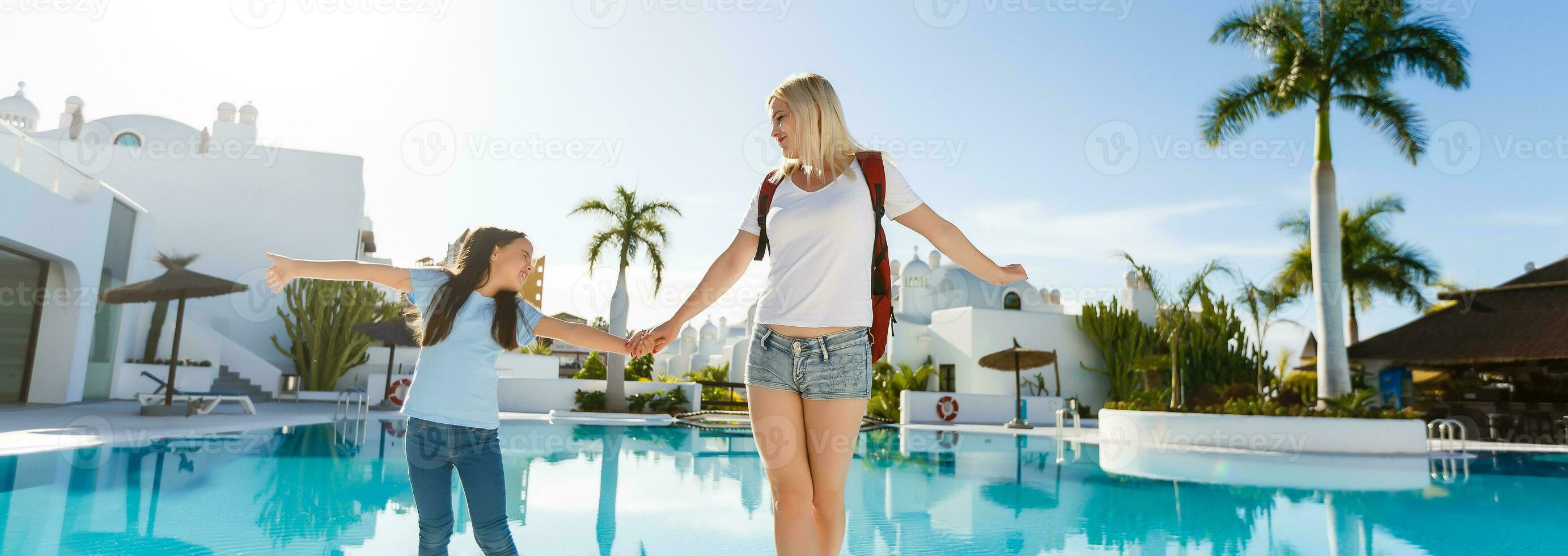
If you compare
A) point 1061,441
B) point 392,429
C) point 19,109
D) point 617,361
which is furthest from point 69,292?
point 19,109

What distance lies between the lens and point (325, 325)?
23.0 meters

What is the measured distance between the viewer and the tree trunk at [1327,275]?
1446cm

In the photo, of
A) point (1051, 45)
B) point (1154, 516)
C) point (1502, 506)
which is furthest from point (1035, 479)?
point (1051, 45)

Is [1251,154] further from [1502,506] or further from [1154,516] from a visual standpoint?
[1154,516]

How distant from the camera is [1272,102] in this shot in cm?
1540

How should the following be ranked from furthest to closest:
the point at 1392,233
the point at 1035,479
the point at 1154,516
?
the point at 1392,233 < the point at 1035,479 < the point at 1154,516

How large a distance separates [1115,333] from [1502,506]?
18.8m

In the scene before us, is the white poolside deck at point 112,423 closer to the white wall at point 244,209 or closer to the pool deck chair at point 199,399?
the pool deck chair at point 199,399

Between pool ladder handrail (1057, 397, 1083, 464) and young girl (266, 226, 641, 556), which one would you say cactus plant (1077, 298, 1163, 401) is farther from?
young girl (266, 226, 641, 556)

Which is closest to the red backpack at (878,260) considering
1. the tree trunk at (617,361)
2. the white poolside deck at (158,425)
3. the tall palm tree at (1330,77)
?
the white poolside deck at (158,425)

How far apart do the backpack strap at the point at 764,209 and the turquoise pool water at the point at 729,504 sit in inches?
106

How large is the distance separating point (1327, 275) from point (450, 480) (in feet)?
51.9

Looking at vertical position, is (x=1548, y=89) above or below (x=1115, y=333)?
above

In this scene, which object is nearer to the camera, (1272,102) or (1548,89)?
(1272,102)
